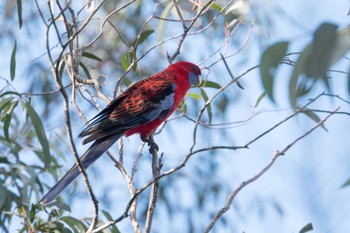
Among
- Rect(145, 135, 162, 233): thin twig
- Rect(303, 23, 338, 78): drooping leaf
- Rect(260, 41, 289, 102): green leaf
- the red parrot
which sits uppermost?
the red parrot

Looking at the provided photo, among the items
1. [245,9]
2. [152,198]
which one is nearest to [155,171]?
[152,198]

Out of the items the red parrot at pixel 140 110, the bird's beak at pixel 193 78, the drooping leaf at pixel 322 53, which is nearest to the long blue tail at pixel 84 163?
the red parrot at pixel 140 110

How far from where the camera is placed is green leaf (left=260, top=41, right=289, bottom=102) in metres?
1.34

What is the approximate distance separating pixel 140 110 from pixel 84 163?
1.60 ft

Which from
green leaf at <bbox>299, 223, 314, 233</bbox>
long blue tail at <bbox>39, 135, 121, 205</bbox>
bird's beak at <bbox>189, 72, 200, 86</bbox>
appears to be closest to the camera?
green leaf at <bbox>299, 223, 314, 233</bbox>

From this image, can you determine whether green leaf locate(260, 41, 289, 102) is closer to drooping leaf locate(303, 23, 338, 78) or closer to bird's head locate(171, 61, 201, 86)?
drooping leaf locate(303, 23, 338, 78)

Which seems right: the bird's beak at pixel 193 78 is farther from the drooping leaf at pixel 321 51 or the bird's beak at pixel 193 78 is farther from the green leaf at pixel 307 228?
the drooping leaf at pixel 321 51

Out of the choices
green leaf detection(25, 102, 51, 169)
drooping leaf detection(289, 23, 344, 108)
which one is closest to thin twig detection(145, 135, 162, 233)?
green leaf detection(25, 102, 51, 169)

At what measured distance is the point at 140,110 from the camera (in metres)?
2.97

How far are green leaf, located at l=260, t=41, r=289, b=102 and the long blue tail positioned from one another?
3.94 ft

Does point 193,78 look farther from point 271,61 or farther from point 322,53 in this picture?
point 322,53

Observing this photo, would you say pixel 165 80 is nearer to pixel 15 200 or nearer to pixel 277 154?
pixel 15 200

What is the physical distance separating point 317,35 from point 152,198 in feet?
3.31

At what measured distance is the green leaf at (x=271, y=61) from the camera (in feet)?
4.38
